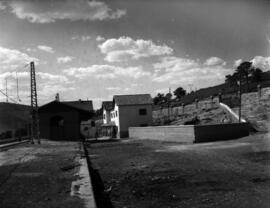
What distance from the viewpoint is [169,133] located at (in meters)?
28.8

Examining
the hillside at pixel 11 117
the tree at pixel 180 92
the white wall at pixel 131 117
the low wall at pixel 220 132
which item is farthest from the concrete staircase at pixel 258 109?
the tree at pixel 180 92

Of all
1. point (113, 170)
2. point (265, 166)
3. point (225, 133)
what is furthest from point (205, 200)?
point (225, 133)

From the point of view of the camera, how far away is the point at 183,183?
8.88 m

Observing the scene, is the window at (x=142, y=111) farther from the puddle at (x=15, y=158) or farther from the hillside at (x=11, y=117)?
the puddle at (x=15, y=158)

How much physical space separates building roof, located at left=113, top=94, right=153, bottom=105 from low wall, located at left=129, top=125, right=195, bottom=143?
982 cm

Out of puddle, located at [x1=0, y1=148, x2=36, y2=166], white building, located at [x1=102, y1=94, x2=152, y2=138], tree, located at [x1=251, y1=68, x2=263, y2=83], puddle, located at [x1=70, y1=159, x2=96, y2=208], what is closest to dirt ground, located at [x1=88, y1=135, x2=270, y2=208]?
puddle, located at [x1=70, y1=159, x2=96, y2=208]

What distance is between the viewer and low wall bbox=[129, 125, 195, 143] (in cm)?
2490

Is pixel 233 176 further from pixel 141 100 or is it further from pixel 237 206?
pixel 141 100

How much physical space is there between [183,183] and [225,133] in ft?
53.9

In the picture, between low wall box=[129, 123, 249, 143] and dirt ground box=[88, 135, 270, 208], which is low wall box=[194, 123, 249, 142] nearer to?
low wall box=[129, 123, 249, 143]

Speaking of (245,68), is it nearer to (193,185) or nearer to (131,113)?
(131,113)

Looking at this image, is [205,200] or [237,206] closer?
[237,206]

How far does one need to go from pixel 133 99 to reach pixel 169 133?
21965mm

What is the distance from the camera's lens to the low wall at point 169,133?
2490 cm
